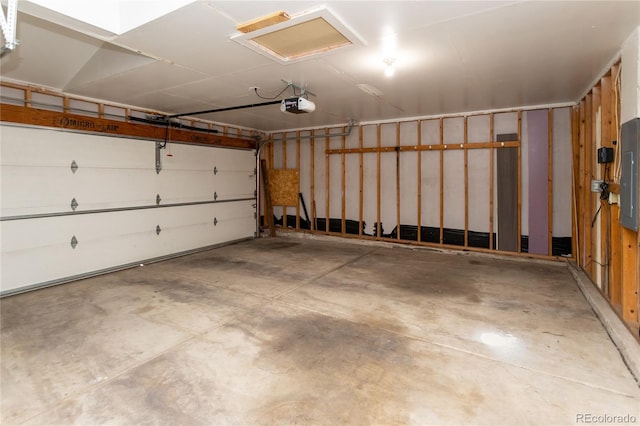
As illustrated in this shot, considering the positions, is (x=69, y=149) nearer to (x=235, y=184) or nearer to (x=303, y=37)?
(x=235, y=184)

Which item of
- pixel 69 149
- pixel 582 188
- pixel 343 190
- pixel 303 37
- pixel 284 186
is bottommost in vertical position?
pixel 582 188

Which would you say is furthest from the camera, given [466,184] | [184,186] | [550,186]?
[184,186]

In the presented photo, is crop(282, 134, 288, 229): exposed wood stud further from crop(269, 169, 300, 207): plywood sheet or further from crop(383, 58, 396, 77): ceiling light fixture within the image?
crop(383, 58, 396, 77): ceiling light fixture

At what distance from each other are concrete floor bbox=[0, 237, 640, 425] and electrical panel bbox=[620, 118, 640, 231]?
1.01 meters

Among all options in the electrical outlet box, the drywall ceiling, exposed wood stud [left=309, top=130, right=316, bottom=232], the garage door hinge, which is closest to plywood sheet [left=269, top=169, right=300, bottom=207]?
exposed wood stud [left=309, top=130, right=316, bottom=232]

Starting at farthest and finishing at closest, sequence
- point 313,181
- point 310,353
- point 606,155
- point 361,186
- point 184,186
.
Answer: point 313,181
point 361,186
point 184,186
point 606,155
point 310,353

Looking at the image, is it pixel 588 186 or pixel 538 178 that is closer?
pixel 588 186

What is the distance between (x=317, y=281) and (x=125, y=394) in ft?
8.57

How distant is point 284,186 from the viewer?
7.99 m

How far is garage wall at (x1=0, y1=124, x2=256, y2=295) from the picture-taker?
13.2 ft

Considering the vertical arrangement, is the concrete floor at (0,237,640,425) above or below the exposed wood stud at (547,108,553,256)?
below

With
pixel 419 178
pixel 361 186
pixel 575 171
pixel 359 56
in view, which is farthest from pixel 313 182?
pixel 575 171

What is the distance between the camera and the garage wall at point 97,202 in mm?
4016

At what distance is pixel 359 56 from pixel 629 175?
97.6 inches
